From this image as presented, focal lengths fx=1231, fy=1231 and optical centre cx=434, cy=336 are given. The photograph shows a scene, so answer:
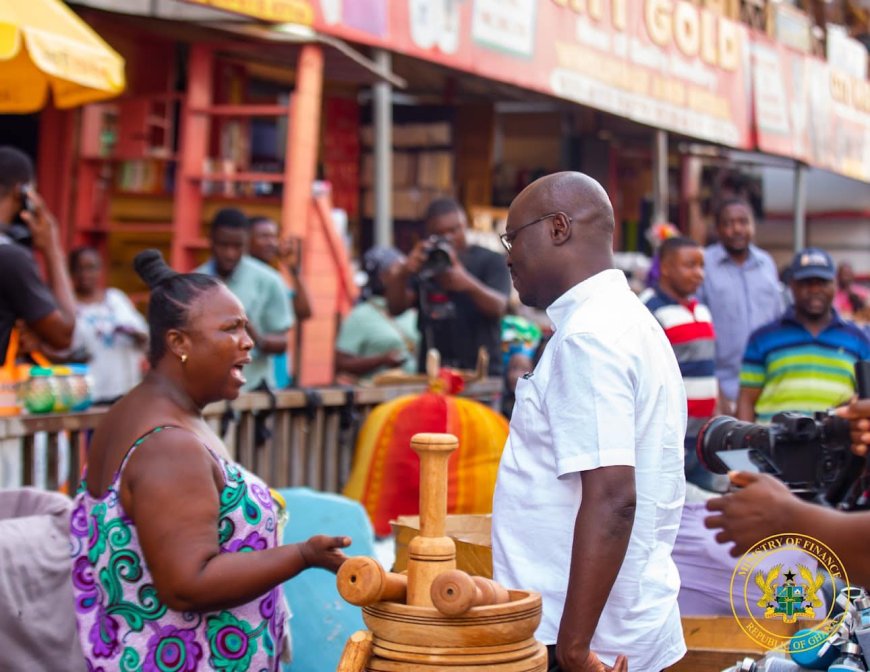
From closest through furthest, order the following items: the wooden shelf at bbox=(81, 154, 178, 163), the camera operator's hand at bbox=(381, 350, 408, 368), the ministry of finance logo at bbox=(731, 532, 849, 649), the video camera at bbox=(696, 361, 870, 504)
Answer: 1. the ministry of finance logo at bbox=(731, 532, 849, 649)
2. the video camera at bbox=(696, 361, 870, 504)
3. the camera operator's hand at bbox=(381, 350, 408, 368)
4. the wooden shelf at bbox=(81, 154, 178, 163)

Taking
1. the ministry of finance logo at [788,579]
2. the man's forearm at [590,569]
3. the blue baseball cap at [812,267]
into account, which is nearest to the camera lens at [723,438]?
the ministry of finance logo at [788,579]

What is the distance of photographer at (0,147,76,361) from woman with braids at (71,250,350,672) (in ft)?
5.16

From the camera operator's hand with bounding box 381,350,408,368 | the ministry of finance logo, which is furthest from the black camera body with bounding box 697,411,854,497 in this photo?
the camera operator's hand with bounding box 381,350,408,368

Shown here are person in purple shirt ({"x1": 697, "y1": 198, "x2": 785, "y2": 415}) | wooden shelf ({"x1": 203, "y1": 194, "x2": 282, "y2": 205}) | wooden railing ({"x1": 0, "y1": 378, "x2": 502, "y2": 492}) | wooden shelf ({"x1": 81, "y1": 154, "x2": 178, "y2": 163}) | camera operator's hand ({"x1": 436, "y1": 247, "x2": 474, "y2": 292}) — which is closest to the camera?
wooden railing ({"x1": 0, "y1": 378, "x2": 502, "y2": 492})

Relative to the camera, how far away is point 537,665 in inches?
87.3

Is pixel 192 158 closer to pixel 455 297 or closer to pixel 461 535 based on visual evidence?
pixel 455 297

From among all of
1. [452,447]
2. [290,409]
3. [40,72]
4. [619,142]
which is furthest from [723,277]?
[619,142]

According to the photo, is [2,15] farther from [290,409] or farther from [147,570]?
[147,570]

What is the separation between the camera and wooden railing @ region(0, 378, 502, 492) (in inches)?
198

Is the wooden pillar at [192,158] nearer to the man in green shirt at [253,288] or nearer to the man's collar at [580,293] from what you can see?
the man in green shirt at [253,288]

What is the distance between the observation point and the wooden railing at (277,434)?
16.5 ft

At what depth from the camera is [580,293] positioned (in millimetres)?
2682

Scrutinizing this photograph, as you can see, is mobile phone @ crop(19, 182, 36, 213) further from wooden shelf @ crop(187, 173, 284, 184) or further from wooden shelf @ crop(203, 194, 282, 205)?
wooden shelf @ crop(203, 194, 282, 205)

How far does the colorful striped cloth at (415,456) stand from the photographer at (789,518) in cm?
296
